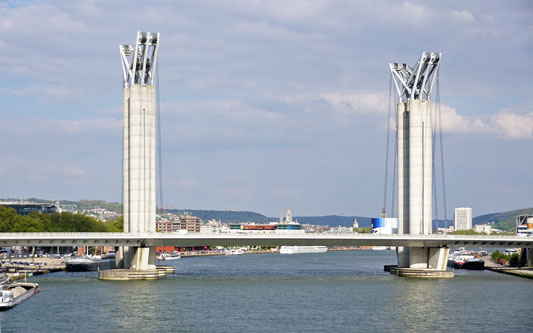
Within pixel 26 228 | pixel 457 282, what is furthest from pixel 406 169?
pixel 26 228

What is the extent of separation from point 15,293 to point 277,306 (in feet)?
94.1

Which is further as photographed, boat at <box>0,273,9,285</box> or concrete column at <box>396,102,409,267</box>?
concrete column at <box>396,102,409,267</box>

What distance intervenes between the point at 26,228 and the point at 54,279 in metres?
65.8

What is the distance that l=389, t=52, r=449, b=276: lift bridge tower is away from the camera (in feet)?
416

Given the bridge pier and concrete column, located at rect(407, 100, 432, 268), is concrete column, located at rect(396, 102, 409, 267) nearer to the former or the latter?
the bridge pier

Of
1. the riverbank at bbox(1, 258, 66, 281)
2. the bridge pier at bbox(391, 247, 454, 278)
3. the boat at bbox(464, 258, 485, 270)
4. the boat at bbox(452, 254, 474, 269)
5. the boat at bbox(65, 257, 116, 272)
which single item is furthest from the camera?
the boat at bbox(452, 254, 474, 269)

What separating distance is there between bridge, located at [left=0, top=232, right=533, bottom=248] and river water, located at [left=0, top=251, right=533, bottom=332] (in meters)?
5.59

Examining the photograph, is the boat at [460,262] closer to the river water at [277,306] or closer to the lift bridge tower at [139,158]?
the river water at [277,306]

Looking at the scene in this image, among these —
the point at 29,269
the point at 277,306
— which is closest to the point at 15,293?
the point at 277,306

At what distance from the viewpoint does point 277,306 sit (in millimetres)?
83188

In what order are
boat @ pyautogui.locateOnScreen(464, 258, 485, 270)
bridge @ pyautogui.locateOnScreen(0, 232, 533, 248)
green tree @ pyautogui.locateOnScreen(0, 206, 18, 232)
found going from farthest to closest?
green tree @ pyautogui.locateOnScreen(0, 206, 18, 232) → boat @ pyautogui.locateOnScreen(464, 258, 485, 270) → bridge @ pyautogui.locateOnScreen(0, 232, 533, 248)

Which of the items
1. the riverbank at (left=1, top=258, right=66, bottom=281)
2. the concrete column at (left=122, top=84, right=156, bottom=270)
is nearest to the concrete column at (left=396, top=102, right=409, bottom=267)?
the concrete column at (left=122, top=84, right=156, bottom=270)

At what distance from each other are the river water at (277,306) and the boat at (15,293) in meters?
1.14

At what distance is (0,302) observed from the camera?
8200cm
